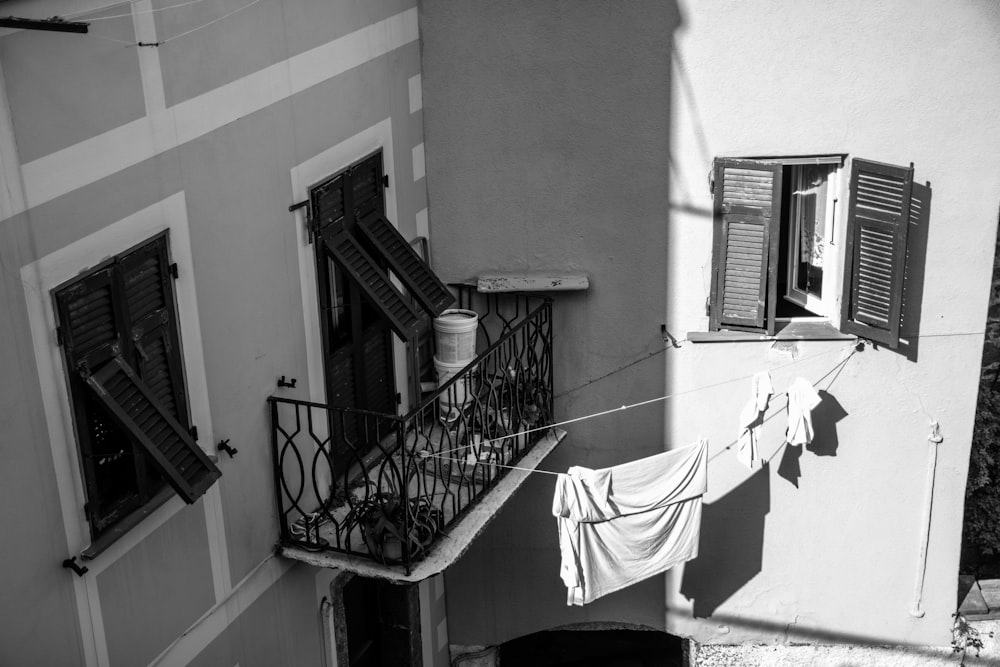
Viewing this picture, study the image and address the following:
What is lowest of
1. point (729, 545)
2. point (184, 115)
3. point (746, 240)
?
point (729, 545)

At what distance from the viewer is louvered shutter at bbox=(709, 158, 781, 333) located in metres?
9.63

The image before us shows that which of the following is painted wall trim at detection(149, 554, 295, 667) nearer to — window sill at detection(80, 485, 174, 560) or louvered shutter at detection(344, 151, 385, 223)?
window sill at detection(80, 485, 174, 560)

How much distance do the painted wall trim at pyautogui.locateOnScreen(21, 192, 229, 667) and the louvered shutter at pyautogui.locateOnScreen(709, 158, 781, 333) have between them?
4.55m

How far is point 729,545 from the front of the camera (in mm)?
10914

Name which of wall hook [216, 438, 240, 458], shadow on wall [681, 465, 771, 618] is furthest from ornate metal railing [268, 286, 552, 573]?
shadow on wall [681, 465, 771, 618]

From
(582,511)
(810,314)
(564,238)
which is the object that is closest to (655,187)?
(564,238)

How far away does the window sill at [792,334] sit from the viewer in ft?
33.2

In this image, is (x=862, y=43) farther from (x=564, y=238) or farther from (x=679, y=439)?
(x=679, y=439)

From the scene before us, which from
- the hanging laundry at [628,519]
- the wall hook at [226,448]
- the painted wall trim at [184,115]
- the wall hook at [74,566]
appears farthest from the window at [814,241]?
the wall hook at [74,566]

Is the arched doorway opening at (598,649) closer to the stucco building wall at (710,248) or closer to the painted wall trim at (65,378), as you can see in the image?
the stucco building wall at (710,248)

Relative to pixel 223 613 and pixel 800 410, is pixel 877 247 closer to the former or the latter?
pixel 800 410

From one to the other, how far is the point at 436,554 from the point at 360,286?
6.07 feet

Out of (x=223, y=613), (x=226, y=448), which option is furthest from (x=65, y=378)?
(x=223, y=613)

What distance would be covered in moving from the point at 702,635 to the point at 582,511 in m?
2.67
